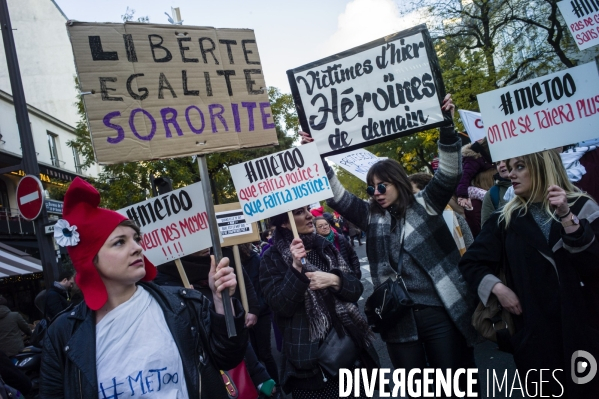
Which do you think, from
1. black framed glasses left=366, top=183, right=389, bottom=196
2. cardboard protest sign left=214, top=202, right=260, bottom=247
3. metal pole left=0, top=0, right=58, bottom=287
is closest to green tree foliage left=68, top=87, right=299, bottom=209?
metal pole left=0, top=0, right=58, bottom=287

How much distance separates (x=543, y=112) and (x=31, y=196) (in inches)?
270

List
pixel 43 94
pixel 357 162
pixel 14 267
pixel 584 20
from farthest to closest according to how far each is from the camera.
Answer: pixel 43 94 → pixel 14 267 → pixel 584 20 → pixel 357 162

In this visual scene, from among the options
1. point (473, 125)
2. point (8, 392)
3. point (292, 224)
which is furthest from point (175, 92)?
point (473, 125)

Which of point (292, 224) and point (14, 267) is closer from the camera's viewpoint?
point (292, 224)

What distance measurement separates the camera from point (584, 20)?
641 centimetres

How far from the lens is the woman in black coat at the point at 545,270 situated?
2.83m

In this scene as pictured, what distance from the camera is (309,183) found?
379 centimetres

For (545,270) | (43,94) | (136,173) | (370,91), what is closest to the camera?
(545,270)

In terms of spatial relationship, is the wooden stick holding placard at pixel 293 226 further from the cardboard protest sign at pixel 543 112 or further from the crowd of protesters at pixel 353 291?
the cardboard protest sign at pixel 543 112

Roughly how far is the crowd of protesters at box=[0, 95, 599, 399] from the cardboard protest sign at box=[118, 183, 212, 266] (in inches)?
13.8

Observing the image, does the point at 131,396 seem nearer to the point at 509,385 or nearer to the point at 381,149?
the point at 509,385

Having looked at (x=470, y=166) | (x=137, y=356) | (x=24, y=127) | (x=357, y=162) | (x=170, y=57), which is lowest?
(x=137, y=356)

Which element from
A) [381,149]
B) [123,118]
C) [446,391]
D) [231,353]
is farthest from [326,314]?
[381,149]

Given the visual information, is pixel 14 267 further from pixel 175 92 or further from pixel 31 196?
pixel 175 92
